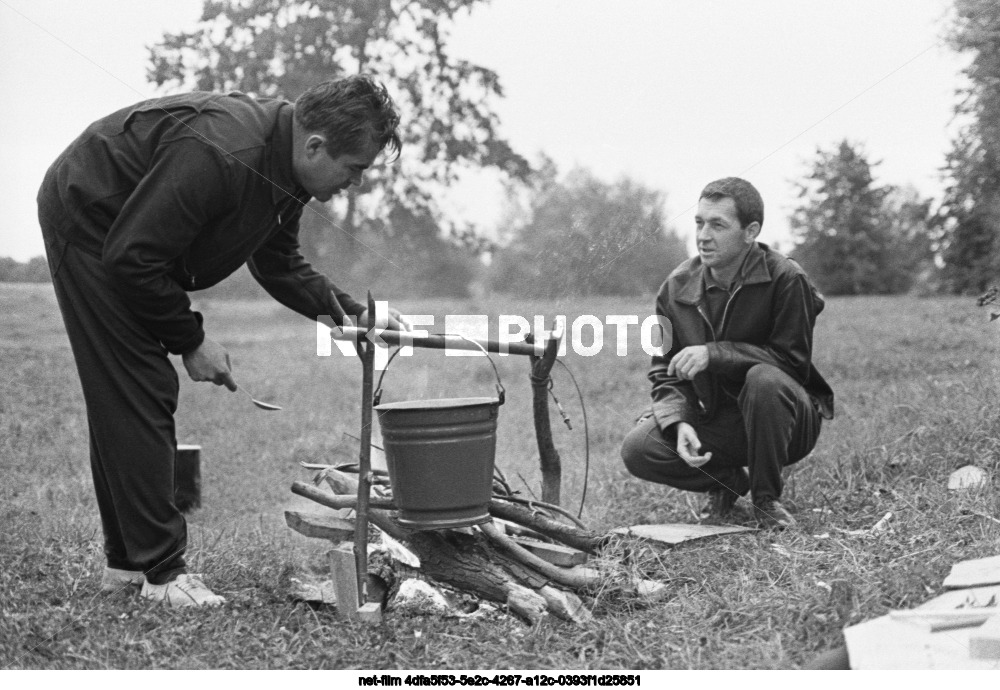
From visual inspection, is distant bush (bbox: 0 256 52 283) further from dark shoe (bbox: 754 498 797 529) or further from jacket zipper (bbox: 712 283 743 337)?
dark shoe (bbox: 754 498 797 529)

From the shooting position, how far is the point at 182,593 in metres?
2.55

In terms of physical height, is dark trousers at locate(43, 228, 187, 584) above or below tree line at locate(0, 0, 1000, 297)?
below

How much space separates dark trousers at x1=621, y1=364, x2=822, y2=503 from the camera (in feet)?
10.3

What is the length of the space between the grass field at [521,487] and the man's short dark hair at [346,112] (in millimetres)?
920

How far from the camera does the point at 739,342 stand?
3309mm

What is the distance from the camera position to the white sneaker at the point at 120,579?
263 cm

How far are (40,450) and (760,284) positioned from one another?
151 inches

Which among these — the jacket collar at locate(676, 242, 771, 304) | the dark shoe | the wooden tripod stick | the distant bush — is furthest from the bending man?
the distant bush

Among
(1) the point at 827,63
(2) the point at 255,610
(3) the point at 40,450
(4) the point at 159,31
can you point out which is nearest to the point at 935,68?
(1) the point at 827,63

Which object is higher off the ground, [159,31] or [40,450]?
[159,31]

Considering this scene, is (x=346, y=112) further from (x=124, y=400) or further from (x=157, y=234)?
(x=124, y=400)

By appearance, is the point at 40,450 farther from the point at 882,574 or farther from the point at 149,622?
the point at 882,574

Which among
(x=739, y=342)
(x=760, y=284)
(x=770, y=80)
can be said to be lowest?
(x=739, y=342)

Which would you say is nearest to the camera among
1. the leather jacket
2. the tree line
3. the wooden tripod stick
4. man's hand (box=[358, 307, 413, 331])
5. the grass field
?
the grass field
